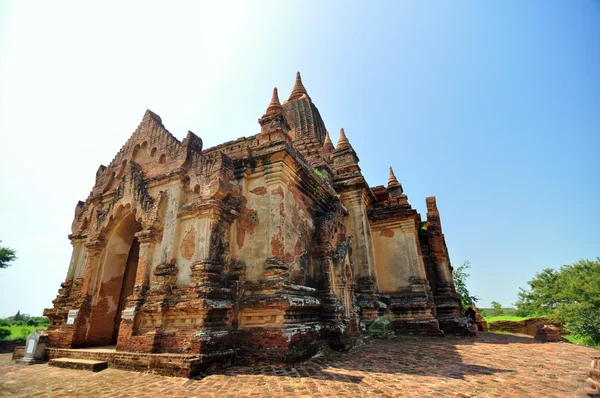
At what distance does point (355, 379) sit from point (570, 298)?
43.3 metres

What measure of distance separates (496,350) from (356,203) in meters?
7.10

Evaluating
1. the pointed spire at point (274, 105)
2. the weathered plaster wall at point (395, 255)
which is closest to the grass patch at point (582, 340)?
the weathered plaster wall at point (395, 255)

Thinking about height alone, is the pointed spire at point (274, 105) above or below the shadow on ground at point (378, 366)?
above

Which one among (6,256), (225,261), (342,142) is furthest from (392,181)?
(6,256)

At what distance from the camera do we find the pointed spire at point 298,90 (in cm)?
2216

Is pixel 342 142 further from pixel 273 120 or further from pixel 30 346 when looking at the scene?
pixel 30 346

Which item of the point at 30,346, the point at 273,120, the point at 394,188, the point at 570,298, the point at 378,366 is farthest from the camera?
the point at 570,298

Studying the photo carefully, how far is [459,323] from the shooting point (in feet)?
45.2

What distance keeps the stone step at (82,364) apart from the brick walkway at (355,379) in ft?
0.57

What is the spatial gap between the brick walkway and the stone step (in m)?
0.18

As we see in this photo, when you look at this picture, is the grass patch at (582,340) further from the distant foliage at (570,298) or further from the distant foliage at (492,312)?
the distant foliage at (492,312)

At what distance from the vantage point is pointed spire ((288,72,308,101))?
872 inches

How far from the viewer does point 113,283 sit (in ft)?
34.9

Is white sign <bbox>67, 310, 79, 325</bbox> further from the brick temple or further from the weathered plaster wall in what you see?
the weathered plaster wall
